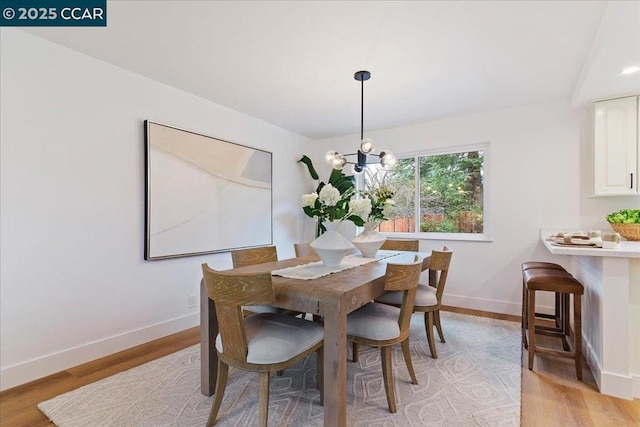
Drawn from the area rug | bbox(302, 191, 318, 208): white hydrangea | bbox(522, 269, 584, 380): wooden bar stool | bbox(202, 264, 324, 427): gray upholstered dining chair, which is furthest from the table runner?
bbox(522, 269, 584, 380): wooden bar stool

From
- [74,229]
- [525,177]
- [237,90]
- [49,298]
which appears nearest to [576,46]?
[525,177]

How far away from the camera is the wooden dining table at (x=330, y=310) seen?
1407 mm

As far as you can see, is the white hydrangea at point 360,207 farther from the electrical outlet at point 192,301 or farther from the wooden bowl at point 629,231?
the wooden bowl at point 629,231

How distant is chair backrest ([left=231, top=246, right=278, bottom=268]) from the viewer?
252 cm

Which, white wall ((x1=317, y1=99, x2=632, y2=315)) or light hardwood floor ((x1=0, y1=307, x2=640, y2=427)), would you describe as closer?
light hardwood floor ((x1=0, y1=307, x2=640, y2=427))

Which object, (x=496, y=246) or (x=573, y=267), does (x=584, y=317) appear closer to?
(x=573, y=267)

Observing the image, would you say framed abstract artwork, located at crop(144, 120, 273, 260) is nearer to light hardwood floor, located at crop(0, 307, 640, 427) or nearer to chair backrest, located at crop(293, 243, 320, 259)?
light hardwood floor, located at crop(0, 307, 640, 427)

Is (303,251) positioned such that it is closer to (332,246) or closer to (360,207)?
(332,246)

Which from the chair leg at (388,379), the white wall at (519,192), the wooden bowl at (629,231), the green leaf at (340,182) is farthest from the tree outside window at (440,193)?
the chair leg at (388,379)

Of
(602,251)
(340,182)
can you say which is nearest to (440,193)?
(340,182)

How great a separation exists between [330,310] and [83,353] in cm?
220

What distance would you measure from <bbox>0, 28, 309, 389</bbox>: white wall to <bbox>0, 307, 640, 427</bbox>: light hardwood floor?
0.55ft

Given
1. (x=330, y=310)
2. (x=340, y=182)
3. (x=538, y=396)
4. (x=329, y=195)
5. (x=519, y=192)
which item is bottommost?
(x=538, y=396)

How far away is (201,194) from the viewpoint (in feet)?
10.6
